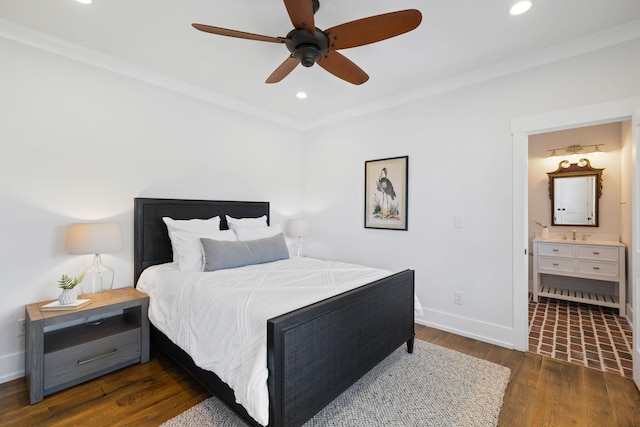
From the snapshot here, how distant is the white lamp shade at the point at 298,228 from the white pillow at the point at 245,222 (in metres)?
0.50

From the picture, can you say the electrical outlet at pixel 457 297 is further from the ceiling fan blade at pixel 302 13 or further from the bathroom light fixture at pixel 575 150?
the bathroom light fixture at pixel 575 150

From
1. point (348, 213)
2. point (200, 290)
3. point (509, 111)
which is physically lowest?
point (200, 290)

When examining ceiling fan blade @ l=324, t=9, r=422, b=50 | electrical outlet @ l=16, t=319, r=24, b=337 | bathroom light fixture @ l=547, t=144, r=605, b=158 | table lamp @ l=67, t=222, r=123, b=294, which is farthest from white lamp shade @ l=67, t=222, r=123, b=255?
bathroom light fixture @ l=547, t=144, r=605, b=158

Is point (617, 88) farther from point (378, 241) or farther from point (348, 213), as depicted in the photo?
point (348, 213)

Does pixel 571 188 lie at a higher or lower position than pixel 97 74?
lower

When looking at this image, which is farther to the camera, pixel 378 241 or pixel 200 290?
pixel 378 241

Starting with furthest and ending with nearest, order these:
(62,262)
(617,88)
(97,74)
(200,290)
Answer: (97,74) → (62,262) → (617,88) → (200,290)

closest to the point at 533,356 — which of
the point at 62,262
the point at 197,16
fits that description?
the point at 197,16

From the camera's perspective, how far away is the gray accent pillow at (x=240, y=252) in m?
2.62

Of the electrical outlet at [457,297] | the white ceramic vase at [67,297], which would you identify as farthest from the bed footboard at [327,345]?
the white ceramic vase at [67,297]

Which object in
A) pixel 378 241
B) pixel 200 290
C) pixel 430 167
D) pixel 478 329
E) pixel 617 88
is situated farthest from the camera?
pixel 378 241

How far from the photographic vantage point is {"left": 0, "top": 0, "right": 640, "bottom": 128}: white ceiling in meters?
2.00

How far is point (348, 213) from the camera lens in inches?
159

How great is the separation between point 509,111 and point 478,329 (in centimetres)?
214
